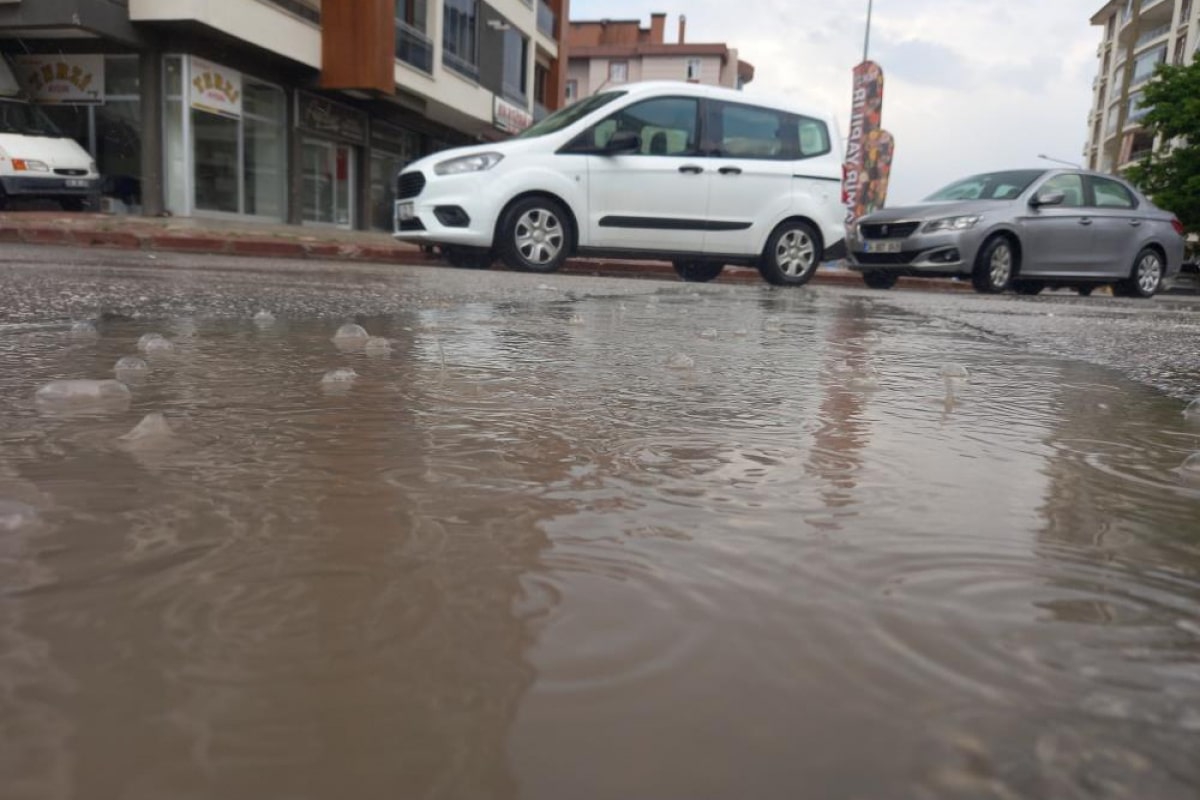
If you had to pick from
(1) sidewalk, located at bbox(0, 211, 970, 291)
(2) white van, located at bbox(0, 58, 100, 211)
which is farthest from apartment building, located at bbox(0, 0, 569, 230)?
(1) sidewalk, located at bbox(0, 211, 970, 291)

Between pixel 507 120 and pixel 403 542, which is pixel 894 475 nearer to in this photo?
pixel 403 542

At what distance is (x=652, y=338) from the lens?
10.5ft

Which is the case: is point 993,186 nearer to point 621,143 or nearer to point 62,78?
point 621,143

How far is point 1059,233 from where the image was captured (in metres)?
10.4

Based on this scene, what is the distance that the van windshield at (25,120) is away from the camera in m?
14.4

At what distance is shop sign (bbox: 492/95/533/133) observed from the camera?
24953 millimetres

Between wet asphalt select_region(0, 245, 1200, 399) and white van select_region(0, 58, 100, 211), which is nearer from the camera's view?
wet asphalt select_region(0, 245, 1200, 399)

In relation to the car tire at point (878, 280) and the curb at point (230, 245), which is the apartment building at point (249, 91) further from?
the car tire at point (878, 280)

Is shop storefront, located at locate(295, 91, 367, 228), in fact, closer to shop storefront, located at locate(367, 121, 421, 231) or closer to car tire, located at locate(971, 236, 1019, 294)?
shop storefront, located at locate(367, 121, 421, 231)

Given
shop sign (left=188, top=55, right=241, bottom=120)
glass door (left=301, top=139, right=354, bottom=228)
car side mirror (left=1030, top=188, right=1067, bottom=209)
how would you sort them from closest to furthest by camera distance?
car side mirror (left=1030, top=188, right=1067, bottom=209), shop sign (left=188, top=55, right=241, bottom=120), glass door (left=301, top=139, right=354, bottom=228)

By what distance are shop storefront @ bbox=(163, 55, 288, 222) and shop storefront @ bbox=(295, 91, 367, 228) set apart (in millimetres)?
626

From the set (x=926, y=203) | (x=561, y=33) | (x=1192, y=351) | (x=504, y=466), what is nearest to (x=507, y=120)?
(x=561, y=33)

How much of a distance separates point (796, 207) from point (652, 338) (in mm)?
6791

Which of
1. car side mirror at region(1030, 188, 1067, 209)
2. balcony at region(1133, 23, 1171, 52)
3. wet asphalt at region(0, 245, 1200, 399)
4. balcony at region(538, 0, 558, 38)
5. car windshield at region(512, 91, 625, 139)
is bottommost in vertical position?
wet asphalt at region(0, 245, 1200, 399)
